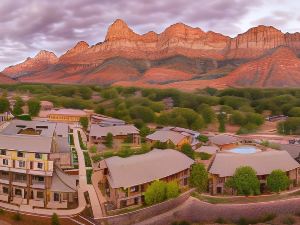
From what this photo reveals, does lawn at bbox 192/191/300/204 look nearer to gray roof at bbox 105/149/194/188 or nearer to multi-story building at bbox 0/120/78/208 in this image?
gray roof at bbox 105/149/194/188

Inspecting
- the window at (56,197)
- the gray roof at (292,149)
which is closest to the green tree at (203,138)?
the gray roof at (292,149)

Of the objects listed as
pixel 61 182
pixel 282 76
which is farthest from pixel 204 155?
pixel 282 76

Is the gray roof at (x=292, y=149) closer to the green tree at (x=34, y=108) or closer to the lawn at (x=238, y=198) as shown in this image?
the lawn at (x=238, y=198)

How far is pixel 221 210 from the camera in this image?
26.9m

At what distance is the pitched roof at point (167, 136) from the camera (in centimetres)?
4419

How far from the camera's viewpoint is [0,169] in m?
28.5

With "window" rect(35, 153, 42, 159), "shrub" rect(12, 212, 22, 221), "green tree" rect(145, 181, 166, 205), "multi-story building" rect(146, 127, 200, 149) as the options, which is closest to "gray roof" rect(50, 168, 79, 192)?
"window" rect(35, 153, 42, 159)

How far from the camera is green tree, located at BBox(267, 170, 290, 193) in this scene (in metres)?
29.7

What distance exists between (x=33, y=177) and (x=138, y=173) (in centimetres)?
772

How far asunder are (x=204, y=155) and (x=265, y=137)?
56.4 ft

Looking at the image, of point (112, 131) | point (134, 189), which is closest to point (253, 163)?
point (134, 189)

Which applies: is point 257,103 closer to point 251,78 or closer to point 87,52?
point 251,78

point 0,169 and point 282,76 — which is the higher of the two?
point 282,76

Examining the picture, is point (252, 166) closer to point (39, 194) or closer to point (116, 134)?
point (39, 194)
